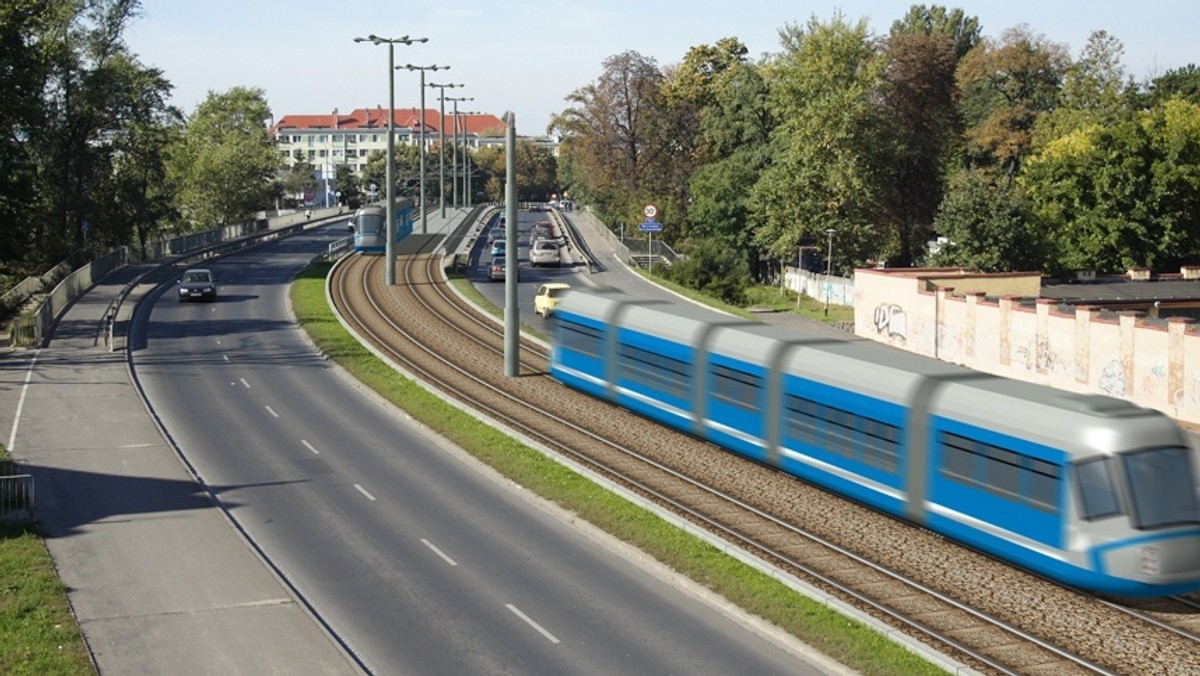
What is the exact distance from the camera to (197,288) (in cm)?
5950

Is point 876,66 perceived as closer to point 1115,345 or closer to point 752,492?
point 1115,345

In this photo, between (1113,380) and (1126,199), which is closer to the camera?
(1113,380)

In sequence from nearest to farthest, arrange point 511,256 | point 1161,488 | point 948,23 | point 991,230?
1. point 1161,488
2. point 511,256
3. point 991,230
4. point 948,23

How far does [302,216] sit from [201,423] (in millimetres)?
109331

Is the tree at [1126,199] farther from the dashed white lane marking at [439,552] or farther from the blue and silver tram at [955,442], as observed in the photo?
the dashed white lane marking at [439,552]

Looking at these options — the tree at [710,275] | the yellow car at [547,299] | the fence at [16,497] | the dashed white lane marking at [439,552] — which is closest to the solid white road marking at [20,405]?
the fence at [16,497]

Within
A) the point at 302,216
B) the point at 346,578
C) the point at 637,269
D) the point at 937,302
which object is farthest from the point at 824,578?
the point at 302,216

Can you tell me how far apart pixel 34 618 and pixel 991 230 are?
189 ft

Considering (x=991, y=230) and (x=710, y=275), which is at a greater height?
(x=991, y=230)

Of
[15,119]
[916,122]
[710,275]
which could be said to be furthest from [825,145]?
[15,119]

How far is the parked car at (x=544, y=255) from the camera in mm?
76688

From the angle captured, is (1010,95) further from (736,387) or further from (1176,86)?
(736,387)

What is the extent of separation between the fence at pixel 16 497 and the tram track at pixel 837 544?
11.7m

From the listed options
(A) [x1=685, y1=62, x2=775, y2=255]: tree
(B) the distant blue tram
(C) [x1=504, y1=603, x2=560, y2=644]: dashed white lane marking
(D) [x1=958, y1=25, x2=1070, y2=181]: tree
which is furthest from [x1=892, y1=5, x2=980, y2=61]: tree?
(C) [x1=504, y1=603, x2=560, y2=644]: dashed white lane marking
